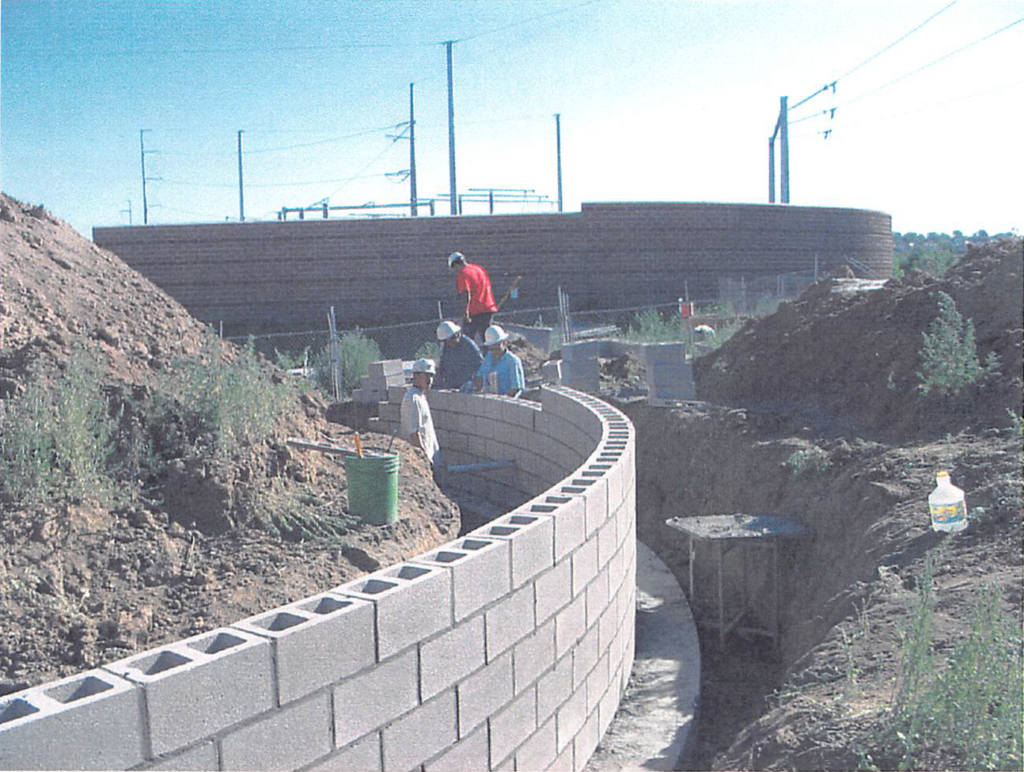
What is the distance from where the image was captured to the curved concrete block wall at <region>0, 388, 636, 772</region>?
229 centimetres

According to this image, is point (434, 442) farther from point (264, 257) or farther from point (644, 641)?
point (264, 257)

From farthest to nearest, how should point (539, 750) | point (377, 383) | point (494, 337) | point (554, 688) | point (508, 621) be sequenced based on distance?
1. point (377, 383)
2. point (494, 337)
3. point (554, 688)
4. point (539, 750)
5. point (508, 621)

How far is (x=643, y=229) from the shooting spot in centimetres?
2288

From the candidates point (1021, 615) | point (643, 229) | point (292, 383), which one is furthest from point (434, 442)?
point (643, 229)

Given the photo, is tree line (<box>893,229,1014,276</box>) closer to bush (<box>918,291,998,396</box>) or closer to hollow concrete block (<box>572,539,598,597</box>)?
bush (<box>918,291,998,396</box>)

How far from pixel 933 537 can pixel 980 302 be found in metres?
4.80

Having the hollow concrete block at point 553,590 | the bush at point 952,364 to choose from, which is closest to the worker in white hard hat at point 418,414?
the hollow concrete block at point 553,590

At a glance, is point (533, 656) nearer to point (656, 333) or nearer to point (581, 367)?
point (581, 367)

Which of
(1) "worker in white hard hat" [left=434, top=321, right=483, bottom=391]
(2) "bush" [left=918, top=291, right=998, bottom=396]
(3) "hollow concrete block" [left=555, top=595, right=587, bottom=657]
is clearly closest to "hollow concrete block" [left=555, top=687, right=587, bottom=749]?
(3) "hollow concrete block" [left=555, top=595, right=587, bottom=657]

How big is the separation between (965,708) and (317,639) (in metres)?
2.14

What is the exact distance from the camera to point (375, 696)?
2.93 metres

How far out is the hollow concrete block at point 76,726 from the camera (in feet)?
6.84

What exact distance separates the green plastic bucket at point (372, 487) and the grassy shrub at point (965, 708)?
2756 mm

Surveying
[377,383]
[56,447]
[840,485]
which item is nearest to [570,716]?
[56,447]
